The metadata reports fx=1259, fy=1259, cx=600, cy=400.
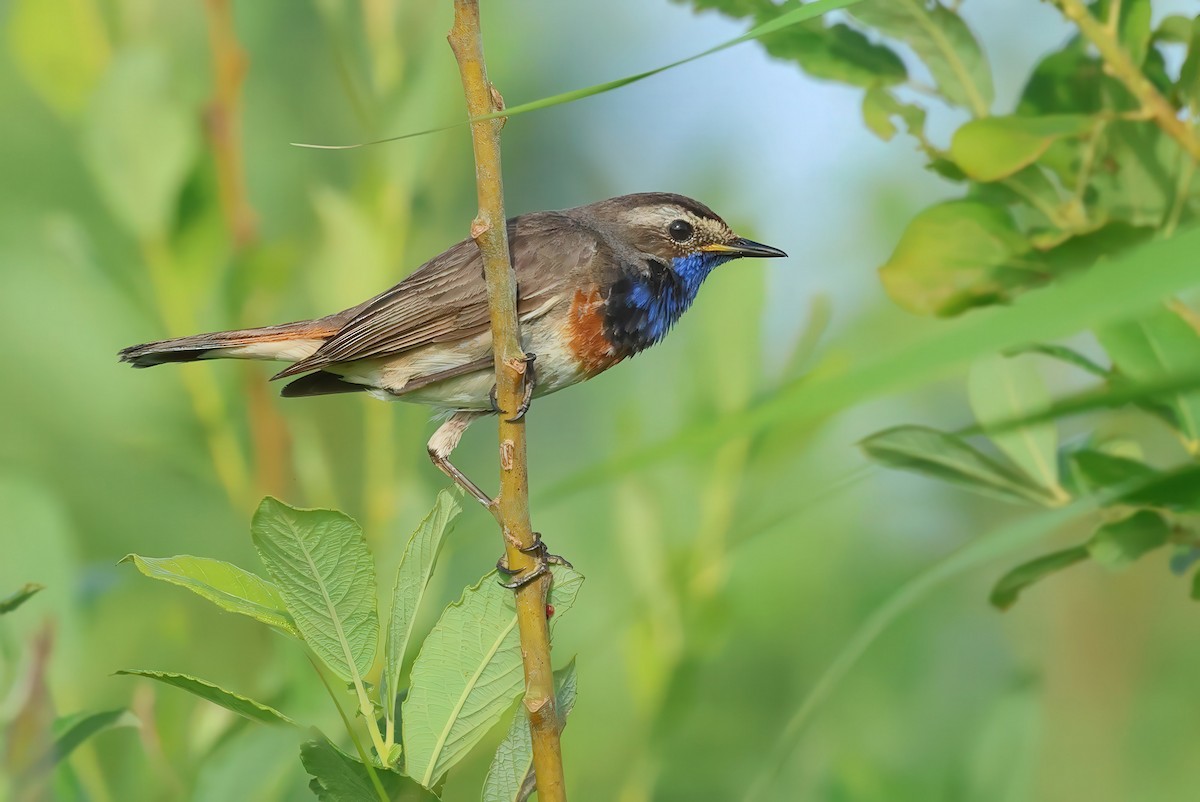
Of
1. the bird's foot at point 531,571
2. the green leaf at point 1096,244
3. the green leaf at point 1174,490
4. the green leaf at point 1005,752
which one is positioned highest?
the green leaf at point 1096,244

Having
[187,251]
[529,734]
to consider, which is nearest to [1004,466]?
[529,734]

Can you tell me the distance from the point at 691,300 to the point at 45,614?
7.19 feet

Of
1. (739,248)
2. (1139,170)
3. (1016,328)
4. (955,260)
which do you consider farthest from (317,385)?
(1016,328)

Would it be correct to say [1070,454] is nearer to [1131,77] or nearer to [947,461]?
[947,461]

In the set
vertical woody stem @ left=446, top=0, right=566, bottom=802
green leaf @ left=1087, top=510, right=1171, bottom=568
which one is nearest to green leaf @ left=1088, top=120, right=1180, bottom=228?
green leaf @ left=1087, top=510, right=1171, bottom=568

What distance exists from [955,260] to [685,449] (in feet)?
3.30

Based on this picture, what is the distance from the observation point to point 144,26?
289 cm

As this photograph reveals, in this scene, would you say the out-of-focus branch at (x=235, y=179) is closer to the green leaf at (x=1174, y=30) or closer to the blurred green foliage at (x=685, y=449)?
the blurred green foliage at (x=685, y=449)

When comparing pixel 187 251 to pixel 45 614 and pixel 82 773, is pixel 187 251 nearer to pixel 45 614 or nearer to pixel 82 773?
pixel 45 614

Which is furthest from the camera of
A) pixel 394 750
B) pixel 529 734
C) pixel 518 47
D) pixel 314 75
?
pixel 314 75

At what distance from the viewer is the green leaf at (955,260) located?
1.94 m

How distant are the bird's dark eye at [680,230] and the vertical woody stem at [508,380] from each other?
1.92 m

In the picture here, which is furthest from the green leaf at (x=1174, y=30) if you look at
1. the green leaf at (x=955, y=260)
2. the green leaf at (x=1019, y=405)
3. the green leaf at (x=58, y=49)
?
the green leaf at (x=58, y=49)

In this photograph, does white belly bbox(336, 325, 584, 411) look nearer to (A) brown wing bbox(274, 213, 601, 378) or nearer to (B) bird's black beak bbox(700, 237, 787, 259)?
(A) brown wing bbox(274, 213, 601, 378)
